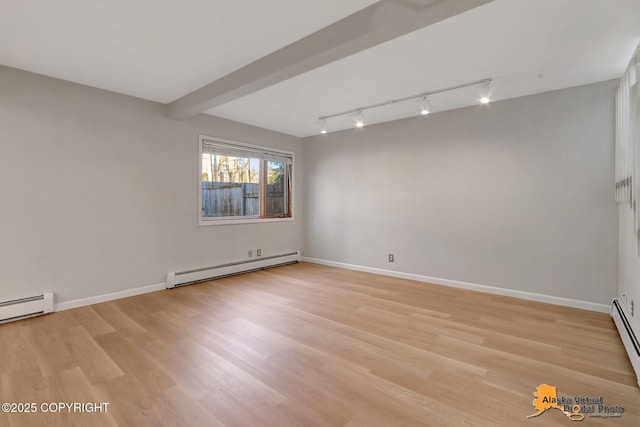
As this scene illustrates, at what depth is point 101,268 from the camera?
3.35 m

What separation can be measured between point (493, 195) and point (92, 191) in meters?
4.85

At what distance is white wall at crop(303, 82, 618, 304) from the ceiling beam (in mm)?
2418

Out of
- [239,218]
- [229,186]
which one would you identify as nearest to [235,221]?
[239,218]

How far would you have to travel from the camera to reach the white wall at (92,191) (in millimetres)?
2830

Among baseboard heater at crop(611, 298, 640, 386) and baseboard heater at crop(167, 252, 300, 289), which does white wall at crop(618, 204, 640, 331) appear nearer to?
baseboard heater at crop(611, 298, 640, 386)

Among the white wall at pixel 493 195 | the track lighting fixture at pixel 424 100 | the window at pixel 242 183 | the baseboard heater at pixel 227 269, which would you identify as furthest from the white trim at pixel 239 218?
the track lighting fixture at pixel 424 100

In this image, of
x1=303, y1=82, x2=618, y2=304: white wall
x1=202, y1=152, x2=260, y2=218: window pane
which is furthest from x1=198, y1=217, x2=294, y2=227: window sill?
x1=303, y1=82, x2=618, y2=304: white wall

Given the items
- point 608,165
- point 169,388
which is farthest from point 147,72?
point 608,165

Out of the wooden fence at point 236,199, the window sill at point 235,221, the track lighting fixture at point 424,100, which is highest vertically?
the track lighting fixture at point 424,100

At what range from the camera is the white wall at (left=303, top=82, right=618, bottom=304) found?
3.08 m

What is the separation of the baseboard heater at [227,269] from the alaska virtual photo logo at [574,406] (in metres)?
3.89

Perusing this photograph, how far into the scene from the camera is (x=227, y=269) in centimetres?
451

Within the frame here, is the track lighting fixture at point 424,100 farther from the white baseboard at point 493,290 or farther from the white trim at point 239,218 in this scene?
the white baseboard at point 493,290

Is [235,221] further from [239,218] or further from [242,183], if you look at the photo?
[242,183]
